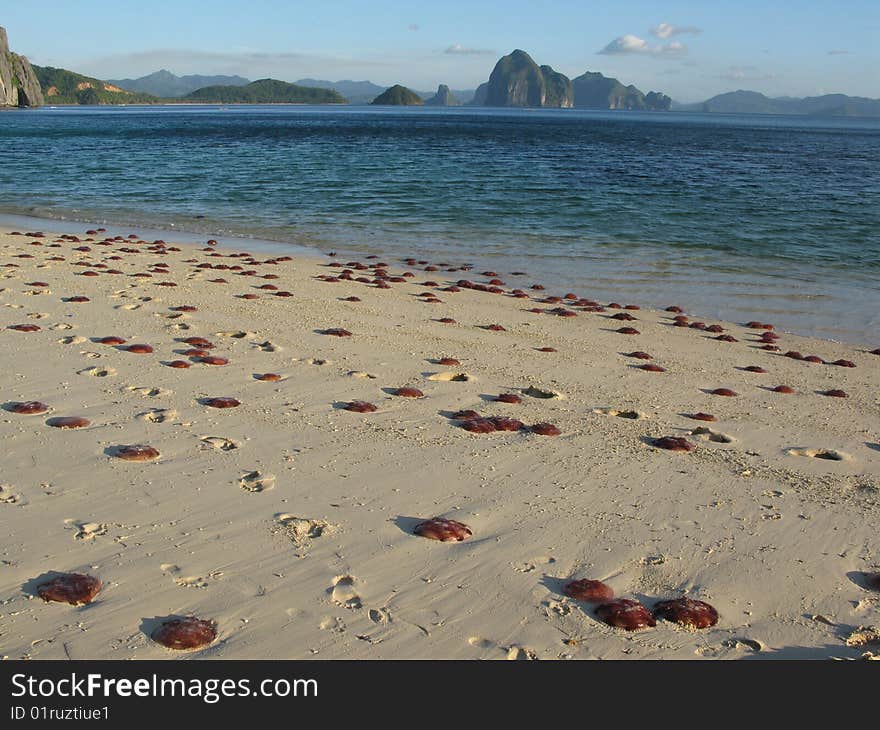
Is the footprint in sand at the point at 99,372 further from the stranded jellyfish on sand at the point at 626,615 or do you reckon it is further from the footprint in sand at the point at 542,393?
the stranded jellyfish on sand at the point at 626,615

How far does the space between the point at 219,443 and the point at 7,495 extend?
144cm

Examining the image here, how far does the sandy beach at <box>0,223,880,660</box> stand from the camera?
388 cm

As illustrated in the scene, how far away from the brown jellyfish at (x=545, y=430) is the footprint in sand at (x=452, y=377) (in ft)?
4.71

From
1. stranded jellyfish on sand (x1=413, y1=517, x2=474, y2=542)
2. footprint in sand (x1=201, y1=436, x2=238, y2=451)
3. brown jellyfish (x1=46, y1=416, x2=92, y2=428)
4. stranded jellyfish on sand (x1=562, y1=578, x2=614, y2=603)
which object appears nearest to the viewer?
stranded jellyfish on sand (x1=562, y1=578, x2=614, y2=603)

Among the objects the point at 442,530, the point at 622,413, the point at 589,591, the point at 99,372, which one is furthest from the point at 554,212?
the point at 589,591

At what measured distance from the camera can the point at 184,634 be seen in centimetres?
357

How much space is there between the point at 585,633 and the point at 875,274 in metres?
16.6

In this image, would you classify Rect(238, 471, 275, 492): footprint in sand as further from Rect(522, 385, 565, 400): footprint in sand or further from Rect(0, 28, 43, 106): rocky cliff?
Rect(0, 28, 43, 106): rocky cliff

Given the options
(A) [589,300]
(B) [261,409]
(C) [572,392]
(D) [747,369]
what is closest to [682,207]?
(A) [589,300]

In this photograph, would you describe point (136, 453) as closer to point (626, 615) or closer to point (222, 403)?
point (222, 403)

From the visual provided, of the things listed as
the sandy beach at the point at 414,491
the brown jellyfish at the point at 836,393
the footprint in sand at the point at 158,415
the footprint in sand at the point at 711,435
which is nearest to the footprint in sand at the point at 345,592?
the sandy beach at the point at 414,491

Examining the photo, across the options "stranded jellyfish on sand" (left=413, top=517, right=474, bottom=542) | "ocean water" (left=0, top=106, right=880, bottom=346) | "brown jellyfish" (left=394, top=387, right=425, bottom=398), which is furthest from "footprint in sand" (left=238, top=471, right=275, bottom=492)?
"ocean water" (left=0, top=106, right=880, bottom=346)

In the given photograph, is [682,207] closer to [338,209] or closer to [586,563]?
[338,209]

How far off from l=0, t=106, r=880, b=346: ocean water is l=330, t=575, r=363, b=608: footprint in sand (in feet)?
33.1
